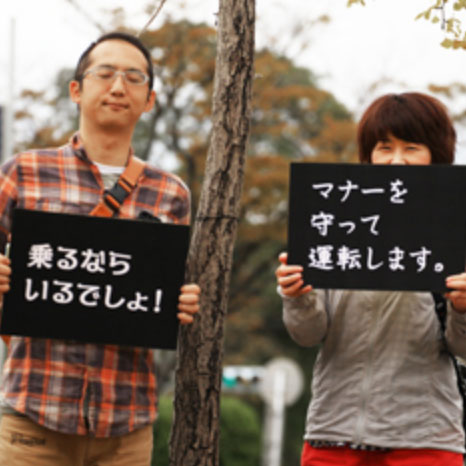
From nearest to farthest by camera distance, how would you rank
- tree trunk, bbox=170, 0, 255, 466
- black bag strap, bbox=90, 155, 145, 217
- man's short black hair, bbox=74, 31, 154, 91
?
black bag strap, bbox=90, 155, 145, 217, man's short black hair, bbox=74, 31, 154, 91, tree trunk, bbox=170, 0, 255, 466

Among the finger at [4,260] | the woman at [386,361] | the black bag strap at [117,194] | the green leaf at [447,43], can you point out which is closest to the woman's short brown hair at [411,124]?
the woman at [386,361]

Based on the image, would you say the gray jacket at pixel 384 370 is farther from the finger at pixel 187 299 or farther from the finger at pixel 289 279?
the finger at pixel 187 299

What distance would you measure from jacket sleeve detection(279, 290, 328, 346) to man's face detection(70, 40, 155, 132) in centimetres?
75

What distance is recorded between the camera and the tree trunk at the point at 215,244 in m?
2.96

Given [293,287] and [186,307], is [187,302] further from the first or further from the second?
[293,287]

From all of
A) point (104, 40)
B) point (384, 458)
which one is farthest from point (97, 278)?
point (384, 458)

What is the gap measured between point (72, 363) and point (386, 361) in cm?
93

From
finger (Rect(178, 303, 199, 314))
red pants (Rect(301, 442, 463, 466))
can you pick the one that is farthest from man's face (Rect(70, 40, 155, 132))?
red pants (Rect(301, 442, 463, 466))

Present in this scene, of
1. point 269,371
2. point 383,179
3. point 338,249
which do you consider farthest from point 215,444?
point 269,371

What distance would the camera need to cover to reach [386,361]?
99.2 inches

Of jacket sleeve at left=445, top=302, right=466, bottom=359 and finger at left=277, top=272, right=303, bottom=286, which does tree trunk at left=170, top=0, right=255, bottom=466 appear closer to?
finger at left=277, top=272, right=303, bottom=286

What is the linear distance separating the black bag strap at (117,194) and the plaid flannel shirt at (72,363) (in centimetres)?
3

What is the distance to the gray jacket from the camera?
247cm

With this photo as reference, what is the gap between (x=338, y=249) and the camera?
249cm
